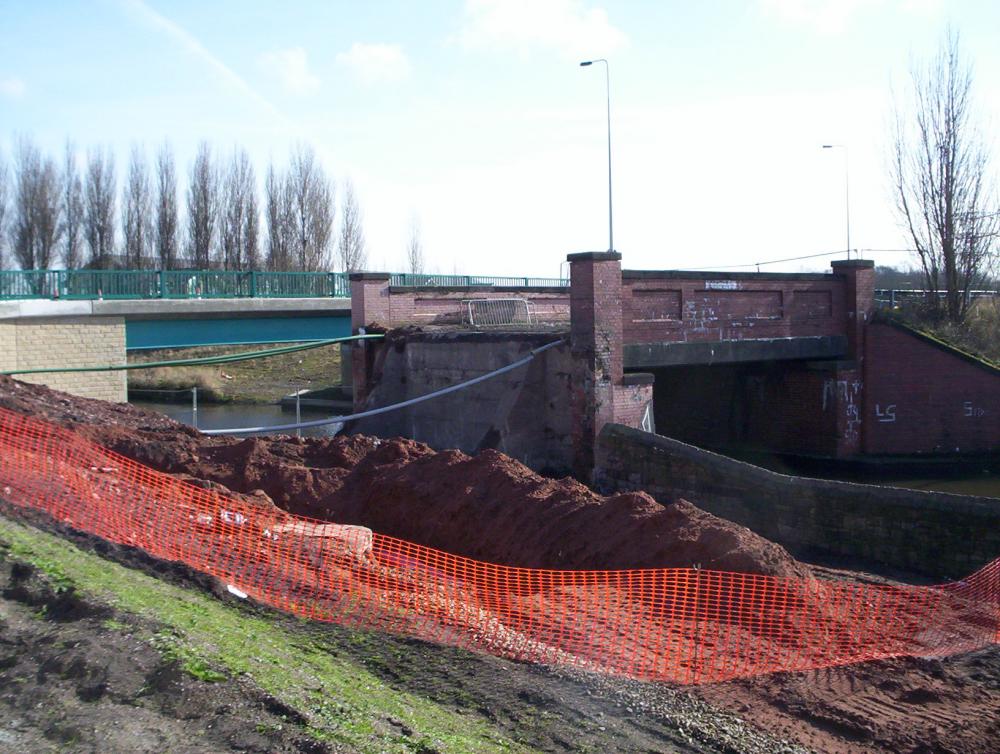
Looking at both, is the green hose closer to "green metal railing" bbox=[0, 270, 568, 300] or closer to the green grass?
"green metal railing" bbox=[0, 270, 568, 300]

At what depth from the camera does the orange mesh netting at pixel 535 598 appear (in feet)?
23.7

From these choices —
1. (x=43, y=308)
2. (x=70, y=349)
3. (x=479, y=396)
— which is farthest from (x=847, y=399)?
(x=43, y=308)

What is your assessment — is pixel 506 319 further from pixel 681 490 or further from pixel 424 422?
pixel 681 490

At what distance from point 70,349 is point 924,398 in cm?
1996

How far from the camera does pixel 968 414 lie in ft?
71.7

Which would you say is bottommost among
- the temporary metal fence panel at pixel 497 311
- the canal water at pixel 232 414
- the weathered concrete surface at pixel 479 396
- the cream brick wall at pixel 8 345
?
the canal water at pixel 232 414

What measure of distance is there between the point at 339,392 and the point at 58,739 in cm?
3549

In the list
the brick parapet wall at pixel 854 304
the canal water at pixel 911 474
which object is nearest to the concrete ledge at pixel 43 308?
the canal water at pixel 911 474

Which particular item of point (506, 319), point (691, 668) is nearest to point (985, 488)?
point (506, 319)

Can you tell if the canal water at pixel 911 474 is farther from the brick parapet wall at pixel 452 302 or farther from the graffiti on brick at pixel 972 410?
the brick parapet wall at pixel 452 302

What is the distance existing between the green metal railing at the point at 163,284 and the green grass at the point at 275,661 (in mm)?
16546

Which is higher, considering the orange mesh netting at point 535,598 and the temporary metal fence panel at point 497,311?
the temporary metal fence panel at point 497,311

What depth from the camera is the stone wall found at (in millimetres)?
11680

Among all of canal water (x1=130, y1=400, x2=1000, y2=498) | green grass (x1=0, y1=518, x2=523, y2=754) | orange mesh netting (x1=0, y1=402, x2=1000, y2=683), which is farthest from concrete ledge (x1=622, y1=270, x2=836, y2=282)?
green grass (x1=0, y1=518, x2=523, y2=754)
